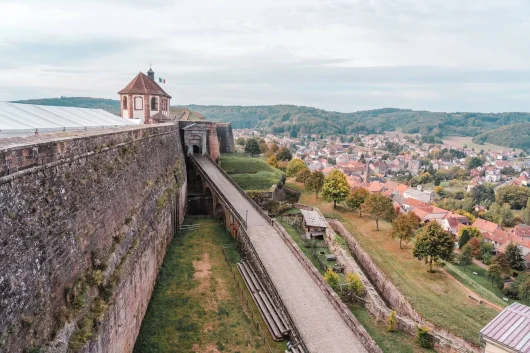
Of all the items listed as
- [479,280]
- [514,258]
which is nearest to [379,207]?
[479,280]

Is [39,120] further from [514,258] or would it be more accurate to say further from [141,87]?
[514,258]

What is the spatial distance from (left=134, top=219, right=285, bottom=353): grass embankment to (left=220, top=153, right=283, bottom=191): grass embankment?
1251cm

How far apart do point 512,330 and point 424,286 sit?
40.6 feet

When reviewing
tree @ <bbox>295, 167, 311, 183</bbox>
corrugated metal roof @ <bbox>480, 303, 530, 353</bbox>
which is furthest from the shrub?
tree @ <bbox>295, 167, 311, 183</bbox>

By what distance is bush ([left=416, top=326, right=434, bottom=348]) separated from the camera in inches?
599

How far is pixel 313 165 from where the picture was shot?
12438 centimetres

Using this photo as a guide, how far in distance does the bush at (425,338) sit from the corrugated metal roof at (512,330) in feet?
13.5

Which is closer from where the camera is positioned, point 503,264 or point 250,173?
point 503,264

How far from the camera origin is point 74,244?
9.09 m

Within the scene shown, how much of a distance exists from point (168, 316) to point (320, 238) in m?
14.6

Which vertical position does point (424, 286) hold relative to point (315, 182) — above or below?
below

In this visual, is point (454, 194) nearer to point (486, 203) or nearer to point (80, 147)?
point (486, 203)

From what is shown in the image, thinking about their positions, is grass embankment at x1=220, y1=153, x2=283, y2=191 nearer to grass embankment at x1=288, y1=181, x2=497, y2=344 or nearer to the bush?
grass embankment at x1=288, y1=181, x2=497, y2=344

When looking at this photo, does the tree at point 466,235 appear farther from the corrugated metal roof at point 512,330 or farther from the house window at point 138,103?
the house window at point 138,103
